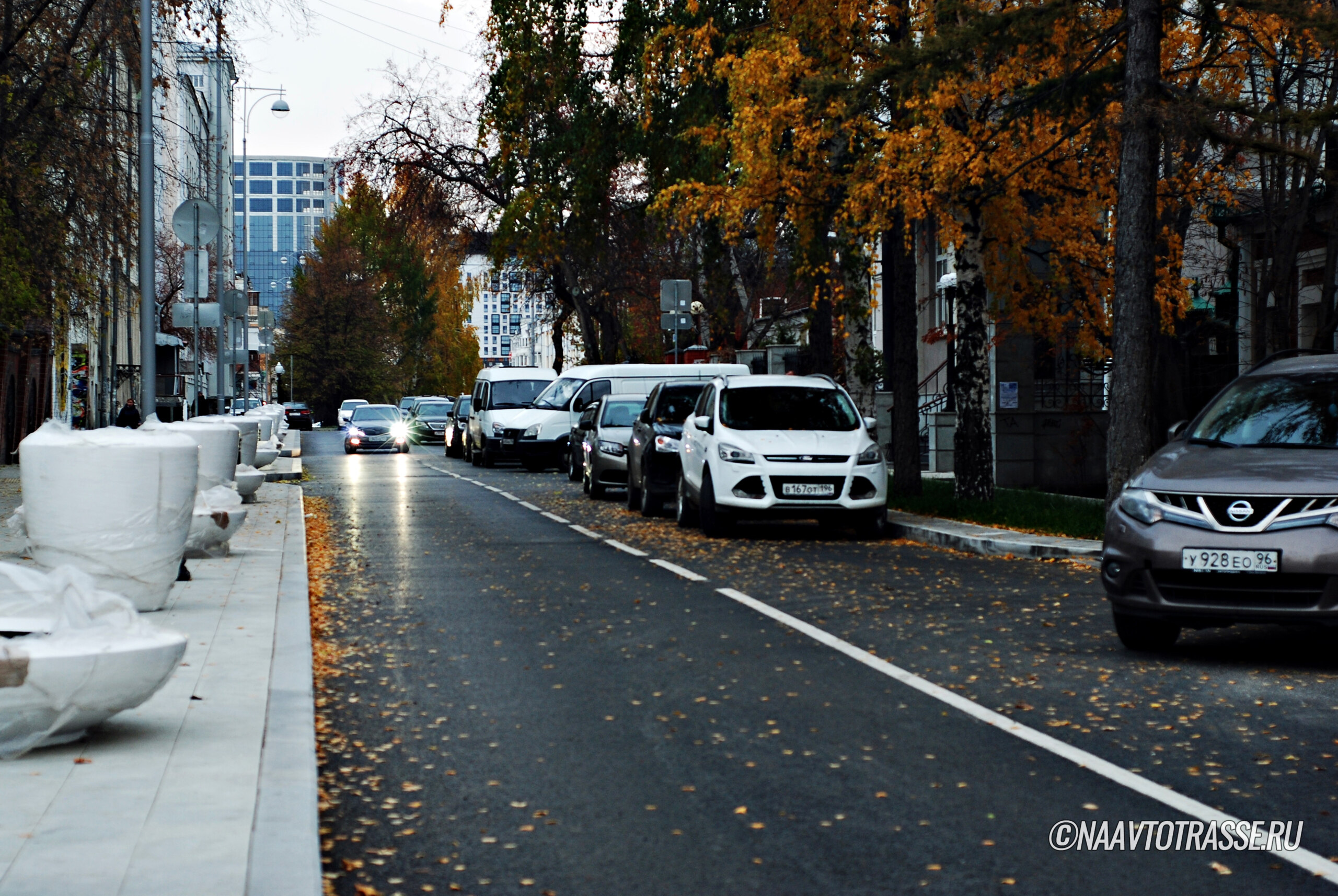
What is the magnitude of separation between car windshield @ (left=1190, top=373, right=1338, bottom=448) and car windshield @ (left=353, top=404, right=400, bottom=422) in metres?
40.7

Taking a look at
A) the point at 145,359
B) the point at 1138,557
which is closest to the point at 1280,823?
the point at 1138,557

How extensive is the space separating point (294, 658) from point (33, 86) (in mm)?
15890

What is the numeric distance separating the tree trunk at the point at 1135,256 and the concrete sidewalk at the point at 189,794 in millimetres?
9575

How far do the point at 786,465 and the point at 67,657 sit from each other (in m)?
12.0

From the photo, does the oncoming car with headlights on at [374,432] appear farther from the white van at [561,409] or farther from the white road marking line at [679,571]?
the white road marking line at [679,571]

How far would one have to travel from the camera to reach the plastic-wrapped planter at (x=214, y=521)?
43.7 feet

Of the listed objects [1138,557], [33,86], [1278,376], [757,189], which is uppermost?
[33,86]

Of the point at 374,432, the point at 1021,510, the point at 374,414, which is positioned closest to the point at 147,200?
the point at 1021,510

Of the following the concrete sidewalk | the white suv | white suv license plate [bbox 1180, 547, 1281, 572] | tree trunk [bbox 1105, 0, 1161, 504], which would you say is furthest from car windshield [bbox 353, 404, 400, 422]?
white suv license plate [bbox 1180, 547, 1281, 572]

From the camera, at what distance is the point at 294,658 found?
891 centimetres

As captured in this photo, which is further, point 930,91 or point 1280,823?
point 930,91

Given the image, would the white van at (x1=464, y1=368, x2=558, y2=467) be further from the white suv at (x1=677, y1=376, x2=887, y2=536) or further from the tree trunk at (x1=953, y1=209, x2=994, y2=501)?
the white suv at (x1=677, y1=376, x2=887, y2=536)

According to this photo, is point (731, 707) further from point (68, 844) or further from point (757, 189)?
point (757, 189)

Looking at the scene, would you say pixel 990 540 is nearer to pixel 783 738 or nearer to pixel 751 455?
pixel 751 455
